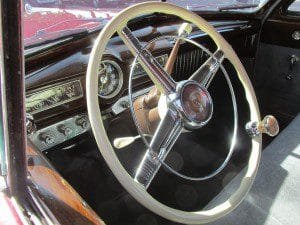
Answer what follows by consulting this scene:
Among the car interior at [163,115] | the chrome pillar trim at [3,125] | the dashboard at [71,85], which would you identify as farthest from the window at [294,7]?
the chrome pillar trim at [3,125]

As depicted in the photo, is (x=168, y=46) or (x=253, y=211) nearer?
(x=253, y=211)

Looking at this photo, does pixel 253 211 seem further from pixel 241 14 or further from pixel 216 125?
pixel 241 14

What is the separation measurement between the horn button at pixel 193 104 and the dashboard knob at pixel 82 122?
25.2 inches

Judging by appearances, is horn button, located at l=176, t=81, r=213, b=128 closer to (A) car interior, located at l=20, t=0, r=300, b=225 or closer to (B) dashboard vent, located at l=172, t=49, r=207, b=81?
(A) car interior, located at l=20, t=0, r=300, b=225

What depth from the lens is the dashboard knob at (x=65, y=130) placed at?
5.54 ft

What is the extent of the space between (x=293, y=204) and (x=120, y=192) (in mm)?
1036

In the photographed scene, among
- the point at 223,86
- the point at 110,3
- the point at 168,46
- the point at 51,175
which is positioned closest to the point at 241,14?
the point at 223,86

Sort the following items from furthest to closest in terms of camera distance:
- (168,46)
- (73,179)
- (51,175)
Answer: (73,179)
(168,46)
(51,175)

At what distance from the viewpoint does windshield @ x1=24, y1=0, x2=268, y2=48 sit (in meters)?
1.61

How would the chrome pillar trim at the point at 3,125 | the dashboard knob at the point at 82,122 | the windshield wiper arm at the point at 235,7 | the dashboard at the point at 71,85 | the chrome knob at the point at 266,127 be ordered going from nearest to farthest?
the chrome pillar trim at the point at 3,125
the chrome knob at the point at 266,127
the dashboard at the point at 71,85
the dashboard knob at the point at 82,122
the windshield wiper arm at the point at 235,7

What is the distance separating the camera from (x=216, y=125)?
2734 mm

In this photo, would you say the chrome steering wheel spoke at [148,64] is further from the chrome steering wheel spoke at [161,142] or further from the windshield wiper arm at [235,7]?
the windshield wiper arm at [235,7]

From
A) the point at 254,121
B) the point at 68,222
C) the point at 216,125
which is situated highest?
the point at 68,222

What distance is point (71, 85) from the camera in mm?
1610
